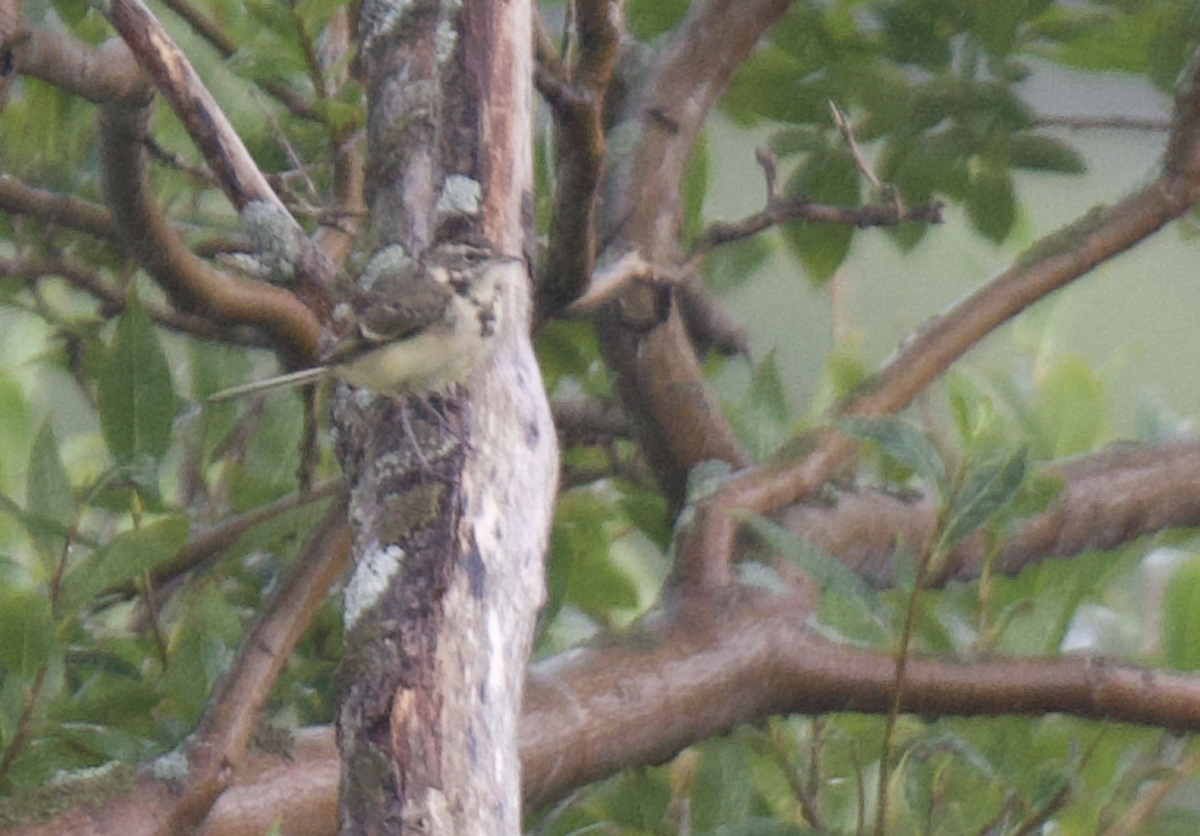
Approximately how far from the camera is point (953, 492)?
2.15 ft

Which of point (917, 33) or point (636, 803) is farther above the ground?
point (917, 33)

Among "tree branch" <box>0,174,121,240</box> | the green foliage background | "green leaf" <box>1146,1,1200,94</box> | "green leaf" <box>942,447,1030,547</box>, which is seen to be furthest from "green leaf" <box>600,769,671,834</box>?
"green leaf" <box>1146,1,1200,94</box>

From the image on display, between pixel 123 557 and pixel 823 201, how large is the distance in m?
0.55

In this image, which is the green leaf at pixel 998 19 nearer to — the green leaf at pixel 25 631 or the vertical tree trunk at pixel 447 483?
the vertical tree trunk at pixel 447 483

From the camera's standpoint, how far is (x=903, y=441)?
644 millimetres

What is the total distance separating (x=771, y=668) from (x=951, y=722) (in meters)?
0.14

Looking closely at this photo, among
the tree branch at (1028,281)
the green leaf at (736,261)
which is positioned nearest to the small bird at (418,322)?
Answer: the tree branch at (1028,281)

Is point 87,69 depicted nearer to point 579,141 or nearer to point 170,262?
point 170,262

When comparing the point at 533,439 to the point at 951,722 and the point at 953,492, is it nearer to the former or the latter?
the point at 953,492

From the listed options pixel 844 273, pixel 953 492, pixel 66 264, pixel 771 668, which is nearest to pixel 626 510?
pixel 771 668

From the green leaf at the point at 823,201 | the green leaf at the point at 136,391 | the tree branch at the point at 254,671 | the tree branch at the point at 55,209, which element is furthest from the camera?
the green leaf at the point at 823,201

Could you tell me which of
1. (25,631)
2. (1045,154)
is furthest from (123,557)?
(1045,154)

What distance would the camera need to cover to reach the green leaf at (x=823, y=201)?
3.14ft

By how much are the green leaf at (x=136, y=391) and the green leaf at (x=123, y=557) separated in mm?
87
